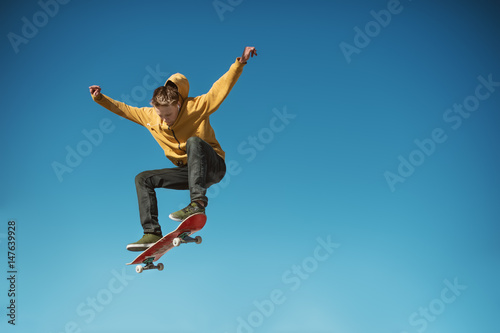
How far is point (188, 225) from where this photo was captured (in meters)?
8.75

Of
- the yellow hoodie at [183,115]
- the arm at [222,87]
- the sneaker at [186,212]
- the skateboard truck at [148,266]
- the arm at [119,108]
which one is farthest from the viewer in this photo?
the skateboard truck at [148,266]

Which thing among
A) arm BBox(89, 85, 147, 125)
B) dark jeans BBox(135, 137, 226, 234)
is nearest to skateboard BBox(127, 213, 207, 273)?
dark jeans BBox(135, 137, 226, 234)

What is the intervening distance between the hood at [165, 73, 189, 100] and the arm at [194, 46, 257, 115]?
0.79 feet

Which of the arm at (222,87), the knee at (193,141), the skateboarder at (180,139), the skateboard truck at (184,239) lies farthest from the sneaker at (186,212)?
the arm at (222,87)

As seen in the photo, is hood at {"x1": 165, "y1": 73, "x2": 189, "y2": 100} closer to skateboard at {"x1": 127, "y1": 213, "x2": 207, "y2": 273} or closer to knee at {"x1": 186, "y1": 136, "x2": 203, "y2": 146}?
knee at {"x1": 186, "y1": 136, "x2": 203, "y2": 146}

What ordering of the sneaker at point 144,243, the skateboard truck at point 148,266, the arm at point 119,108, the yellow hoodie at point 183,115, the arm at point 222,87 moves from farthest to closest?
the skateboard truck at point 148,266 < the arm at point 119,108 < the sneaker at point 144,243 < the yellow hoodie at point 183,115 < the arm at point 222,87

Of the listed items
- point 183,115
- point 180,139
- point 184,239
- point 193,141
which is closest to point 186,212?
point 184,239

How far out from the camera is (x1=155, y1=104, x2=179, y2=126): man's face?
874cm

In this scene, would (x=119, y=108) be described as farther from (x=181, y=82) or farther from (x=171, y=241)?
(x=171, y=241)

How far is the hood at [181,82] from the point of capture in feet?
28.9

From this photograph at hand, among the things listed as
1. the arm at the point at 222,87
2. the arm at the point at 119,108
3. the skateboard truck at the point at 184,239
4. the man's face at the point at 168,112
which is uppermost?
the arm at the point at 119,108

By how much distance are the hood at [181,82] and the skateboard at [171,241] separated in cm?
221

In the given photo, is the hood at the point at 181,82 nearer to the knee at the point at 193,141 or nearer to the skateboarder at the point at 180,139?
the skateboarder at the point at 180,139

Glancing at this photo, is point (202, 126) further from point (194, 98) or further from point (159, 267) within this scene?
point (159, 267)
